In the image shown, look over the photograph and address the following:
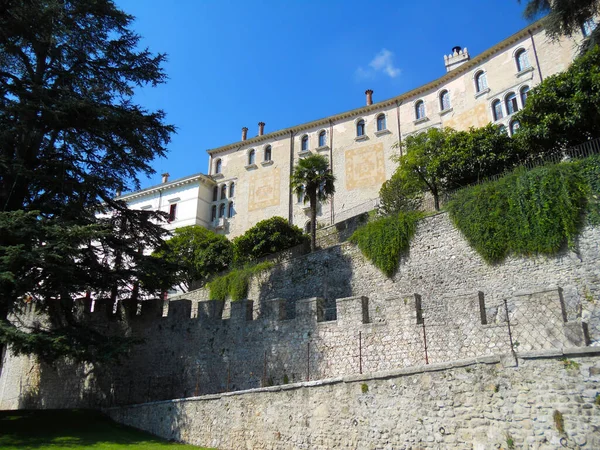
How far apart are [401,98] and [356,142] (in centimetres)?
496

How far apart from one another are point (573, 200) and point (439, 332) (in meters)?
6.39

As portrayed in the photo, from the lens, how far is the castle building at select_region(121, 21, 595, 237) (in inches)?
1291

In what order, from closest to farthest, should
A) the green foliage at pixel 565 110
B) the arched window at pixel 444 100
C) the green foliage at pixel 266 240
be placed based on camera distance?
the green foliage at pixel 565 110 < the green foliage at pixel 266 240 < the arched window at pixel 444 100

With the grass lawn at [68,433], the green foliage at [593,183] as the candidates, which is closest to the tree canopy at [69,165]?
the grass lawn at [68,433]

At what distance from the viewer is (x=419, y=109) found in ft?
129

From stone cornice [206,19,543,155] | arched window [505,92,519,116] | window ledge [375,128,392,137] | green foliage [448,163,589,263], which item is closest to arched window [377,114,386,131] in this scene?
window ledge [375,128,392,137]

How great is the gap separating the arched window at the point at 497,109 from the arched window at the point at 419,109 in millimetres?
6205

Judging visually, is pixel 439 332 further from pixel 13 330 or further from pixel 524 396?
pixel 13 330

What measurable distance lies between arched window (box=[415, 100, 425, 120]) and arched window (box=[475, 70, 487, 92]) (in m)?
4.69

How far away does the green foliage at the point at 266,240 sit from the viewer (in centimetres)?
2902

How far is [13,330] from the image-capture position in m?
13.6

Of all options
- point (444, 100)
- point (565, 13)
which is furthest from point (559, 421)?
point (444, 100)

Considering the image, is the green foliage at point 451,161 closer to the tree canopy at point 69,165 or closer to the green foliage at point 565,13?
the green foliage at point 565,13

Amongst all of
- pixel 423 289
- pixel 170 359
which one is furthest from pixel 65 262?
pixel 423 289
